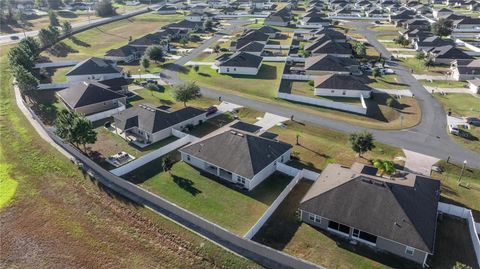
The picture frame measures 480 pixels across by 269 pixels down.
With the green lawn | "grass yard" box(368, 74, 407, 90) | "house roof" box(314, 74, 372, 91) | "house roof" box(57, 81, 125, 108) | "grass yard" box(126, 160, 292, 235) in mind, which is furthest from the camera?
"grass yard" box(368, 74, 407, 90)

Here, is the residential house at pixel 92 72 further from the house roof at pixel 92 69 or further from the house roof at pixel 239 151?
the house roof at pixel 239 151

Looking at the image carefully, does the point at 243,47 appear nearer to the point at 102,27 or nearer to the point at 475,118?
the point at 475,118

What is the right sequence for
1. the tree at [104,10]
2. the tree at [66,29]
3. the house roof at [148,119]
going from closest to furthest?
1. the house roof at [148,119]
2. the tree at [66,29]
3. the tree at [104,10]

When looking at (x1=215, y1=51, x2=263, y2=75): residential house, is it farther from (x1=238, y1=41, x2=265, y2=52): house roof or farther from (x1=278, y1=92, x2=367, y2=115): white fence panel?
(x1=278, y1=92, x2=367, y2=115): white fence panel

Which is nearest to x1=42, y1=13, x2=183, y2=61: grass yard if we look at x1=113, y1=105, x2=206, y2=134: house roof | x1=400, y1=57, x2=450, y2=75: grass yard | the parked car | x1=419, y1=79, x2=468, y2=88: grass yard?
x1=113, y1=105, x2=206, y2=134: house roof

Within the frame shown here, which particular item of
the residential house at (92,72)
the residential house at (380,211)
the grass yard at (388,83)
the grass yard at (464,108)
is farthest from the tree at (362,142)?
the residential house at (92,72)

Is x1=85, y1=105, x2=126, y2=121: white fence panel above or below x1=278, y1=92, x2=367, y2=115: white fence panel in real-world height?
below

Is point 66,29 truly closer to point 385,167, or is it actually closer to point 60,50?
point 60,50
